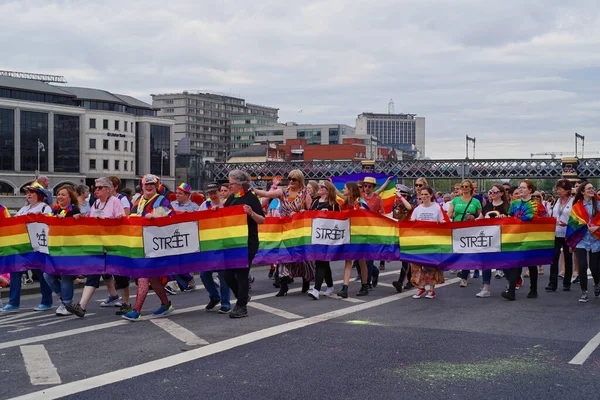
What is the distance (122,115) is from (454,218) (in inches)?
3663

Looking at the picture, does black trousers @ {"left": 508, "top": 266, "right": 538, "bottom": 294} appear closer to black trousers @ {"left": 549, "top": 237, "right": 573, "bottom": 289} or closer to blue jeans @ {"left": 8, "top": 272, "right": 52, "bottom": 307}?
black trousers @ {"left": 549, "top": 237, "right": 573, "bottom": 289}

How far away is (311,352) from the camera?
7.30m

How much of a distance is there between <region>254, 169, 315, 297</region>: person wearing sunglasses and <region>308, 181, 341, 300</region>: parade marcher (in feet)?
0.91

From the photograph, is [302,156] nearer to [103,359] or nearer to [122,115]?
[122,115]

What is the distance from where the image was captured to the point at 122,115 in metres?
101

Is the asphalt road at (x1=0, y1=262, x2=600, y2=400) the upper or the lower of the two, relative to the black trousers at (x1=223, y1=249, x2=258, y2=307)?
lower

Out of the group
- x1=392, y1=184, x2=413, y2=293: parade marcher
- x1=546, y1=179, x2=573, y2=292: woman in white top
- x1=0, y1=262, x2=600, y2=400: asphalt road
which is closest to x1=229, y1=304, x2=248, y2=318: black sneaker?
x1=0, y1=262, x2=600, y2=400: asphalt road

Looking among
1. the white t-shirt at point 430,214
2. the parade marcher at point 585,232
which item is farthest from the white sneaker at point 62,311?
the parade marcher at point 585,232

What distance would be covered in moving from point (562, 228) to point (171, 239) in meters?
7.10

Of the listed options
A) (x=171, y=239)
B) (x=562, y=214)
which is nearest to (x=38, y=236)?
(x=171, y=239)

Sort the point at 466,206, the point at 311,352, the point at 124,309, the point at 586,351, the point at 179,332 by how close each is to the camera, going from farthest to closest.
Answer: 1. the point at 466,206
2. the point at 124,309
3. the point at 179,332
4. the point at 586,351
5. the point at 311,352

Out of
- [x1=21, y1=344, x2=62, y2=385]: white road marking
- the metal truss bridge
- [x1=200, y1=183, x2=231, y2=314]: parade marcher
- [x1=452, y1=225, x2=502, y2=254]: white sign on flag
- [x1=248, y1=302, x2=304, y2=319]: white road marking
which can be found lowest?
[x1=248, y1=302, x2=304, y2=319]: white road marking

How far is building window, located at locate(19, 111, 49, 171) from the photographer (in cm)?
8694

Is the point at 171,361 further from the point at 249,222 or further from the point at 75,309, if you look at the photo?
the point at 249,222
